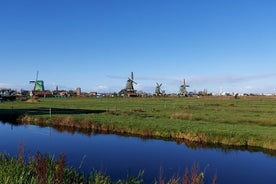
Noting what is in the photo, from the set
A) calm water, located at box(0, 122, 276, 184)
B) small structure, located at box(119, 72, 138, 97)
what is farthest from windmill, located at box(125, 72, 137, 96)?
calm water, located at box(0, 122, 276, 184)

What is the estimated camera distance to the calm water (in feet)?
76.0

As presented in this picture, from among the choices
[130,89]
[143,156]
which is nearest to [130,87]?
[130,89]

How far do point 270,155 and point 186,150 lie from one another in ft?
21.7

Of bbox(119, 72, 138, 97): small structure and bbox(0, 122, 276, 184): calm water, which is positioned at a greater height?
bbox(119, 72, 138, 97): small structure

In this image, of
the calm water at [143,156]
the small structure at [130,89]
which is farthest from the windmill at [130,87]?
the calm water at [143,156]

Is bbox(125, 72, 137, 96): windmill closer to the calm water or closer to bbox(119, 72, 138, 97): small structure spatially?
bbox(119, 72, 138, 97): small structure

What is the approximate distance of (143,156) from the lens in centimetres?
2894

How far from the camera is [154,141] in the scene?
37.1 meters

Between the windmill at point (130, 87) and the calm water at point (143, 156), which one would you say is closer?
the calm water at point (143, 156)

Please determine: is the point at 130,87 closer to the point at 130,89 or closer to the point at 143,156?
the point at 130,89

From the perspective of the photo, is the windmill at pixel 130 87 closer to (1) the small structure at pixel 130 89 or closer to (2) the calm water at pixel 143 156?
(1) the small structure at pixel 130 89

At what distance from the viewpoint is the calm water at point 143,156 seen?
23.2 meters

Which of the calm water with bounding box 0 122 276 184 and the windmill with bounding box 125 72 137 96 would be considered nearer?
the calm water with bounding box 0 122 276 184

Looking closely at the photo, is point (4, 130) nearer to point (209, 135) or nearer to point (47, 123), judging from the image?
point (47, 123)
